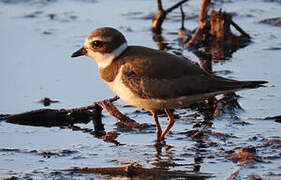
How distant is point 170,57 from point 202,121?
1.06m

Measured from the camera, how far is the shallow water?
621 centimetres

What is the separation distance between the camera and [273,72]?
8570 millimetres

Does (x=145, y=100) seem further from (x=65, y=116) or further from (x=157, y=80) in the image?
(x=65, y=116)

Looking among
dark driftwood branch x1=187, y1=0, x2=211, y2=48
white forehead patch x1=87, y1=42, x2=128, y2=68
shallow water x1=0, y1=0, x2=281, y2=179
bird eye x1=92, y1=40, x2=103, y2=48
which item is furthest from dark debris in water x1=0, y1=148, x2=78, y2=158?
dark driftwood branch x1=187, y1=0, x2=211, y2=48

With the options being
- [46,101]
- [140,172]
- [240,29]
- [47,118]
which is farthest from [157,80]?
[240,29]

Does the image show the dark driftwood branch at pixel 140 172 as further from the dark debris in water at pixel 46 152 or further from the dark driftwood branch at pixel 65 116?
the dark driftwood branch at pixel 65 116

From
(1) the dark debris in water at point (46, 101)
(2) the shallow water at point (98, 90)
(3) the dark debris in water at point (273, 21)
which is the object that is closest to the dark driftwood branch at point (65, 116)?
(2) the shallow water at point (98, 90)

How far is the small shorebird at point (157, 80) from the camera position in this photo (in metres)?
6.36

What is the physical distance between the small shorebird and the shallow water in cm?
52

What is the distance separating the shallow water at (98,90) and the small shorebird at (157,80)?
52 centimetres

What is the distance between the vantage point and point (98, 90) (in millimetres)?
8266

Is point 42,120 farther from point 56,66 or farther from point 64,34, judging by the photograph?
point 64,34

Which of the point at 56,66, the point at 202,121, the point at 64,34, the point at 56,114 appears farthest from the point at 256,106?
the point at 64,34

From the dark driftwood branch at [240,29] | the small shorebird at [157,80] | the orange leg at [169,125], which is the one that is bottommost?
the orange leg at [169,125]
